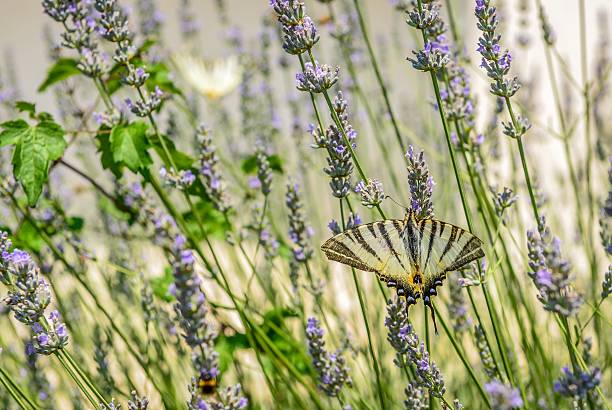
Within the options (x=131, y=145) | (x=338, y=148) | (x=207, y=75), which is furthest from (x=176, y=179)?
(x=207, y=75)

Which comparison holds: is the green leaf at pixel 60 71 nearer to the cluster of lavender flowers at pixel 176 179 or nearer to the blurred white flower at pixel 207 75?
the cluster of lavender flowers at pixel 176 179

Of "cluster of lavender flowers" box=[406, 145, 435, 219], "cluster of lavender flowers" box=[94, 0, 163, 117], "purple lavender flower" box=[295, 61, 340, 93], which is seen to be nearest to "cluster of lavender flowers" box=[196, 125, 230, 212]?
"cluster of lavender flowers" box=[94, 0, 163, 117]

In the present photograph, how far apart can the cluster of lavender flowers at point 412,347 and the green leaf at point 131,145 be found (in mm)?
646

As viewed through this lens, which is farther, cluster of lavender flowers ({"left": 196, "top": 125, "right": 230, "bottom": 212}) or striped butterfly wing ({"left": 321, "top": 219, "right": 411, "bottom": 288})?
cluster of lavender flowers ({"left": 196, "top": 125, "right": 230, "bottom": 212})

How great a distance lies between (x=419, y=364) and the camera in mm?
1202

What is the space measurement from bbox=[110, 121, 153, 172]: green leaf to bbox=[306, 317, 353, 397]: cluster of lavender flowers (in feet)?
1.72

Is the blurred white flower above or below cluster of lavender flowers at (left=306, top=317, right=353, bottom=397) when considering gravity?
above

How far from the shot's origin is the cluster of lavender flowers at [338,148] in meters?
1.28

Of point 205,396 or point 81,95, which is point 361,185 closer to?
point 205,396

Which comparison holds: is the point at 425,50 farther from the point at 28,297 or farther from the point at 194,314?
the point at 28,297

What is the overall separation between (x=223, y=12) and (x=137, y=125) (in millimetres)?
1797

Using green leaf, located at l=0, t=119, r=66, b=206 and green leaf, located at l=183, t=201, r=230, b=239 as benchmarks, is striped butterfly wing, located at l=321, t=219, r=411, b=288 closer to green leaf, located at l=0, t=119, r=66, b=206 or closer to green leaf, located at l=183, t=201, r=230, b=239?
green leaf, located at l=183, t=201, r=230, b=239

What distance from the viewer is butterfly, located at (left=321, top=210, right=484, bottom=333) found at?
1294 mm

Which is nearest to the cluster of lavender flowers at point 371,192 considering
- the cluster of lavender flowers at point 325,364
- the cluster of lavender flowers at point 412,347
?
the cluster of lavender flowers at point 412,347
